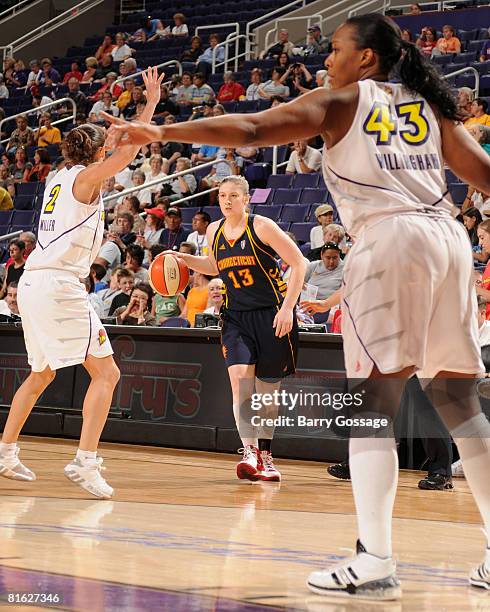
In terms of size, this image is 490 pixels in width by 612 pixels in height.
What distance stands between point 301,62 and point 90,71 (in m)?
5.91

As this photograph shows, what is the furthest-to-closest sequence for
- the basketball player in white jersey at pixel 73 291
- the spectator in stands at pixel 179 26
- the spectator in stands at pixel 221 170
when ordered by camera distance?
1. the spectator in stands at pixel 179 26
2. the spectator in stands at pixel 221 170
3. the basketball player in white jersey at pixel 73 291

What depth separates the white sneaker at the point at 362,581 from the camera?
3.08 m

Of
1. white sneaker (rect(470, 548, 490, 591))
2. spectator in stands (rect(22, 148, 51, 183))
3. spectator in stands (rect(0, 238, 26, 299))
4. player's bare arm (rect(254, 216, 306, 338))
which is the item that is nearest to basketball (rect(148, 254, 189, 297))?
player's bare arm (rect(254, 216, 306, 338))

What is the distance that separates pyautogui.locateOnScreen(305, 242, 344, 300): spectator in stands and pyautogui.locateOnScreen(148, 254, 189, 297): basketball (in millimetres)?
2393

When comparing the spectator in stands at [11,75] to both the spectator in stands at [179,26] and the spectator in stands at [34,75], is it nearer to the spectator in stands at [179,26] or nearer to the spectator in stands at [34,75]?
the spectator in stands at [34,75]

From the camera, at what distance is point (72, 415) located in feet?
30.5

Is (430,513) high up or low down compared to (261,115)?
down

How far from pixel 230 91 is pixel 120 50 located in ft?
16.8

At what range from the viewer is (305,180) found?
13.2 m

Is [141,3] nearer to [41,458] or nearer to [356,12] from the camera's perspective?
[356,12]

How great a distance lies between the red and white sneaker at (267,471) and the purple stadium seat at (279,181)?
22.8ft

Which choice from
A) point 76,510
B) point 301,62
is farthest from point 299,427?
point 301,62

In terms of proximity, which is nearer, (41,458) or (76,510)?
(76,510)

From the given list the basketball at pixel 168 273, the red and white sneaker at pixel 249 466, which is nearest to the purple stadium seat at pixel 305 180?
the basketball at pixel 168 273
